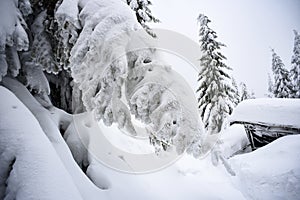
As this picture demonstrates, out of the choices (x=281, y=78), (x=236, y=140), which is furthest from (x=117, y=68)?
(x=281, y=78)

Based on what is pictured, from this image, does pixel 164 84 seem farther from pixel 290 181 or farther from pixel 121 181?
pixel 290 181

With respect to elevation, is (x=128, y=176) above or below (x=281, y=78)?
above

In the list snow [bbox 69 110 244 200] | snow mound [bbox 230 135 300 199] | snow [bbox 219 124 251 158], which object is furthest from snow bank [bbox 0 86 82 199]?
snow [bbox 219 124 251 158]

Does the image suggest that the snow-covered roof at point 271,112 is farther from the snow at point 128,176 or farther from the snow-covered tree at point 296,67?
the snow-covered tree at point 296,67

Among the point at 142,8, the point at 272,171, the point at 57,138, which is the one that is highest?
the point at 142,8

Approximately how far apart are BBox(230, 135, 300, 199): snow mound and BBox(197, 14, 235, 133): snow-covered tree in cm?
906

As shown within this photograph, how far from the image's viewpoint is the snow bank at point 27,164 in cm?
165

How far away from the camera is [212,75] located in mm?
15430

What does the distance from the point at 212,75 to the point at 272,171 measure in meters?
11.5

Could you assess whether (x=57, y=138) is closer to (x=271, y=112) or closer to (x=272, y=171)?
(x=272, y=171)

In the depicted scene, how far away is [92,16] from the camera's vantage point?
2.68m

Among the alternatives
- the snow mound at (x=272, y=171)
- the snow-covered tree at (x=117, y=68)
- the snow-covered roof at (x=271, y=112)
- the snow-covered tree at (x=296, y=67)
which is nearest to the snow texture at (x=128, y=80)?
the snow-covered tree at (x=117, y=68)

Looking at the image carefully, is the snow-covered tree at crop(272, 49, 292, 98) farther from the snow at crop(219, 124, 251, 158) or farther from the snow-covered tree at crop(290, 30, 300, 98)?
the snow at crop(219, 124, 251, 158)

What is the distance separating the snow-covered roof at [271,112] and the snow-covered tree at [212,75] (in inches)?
184
